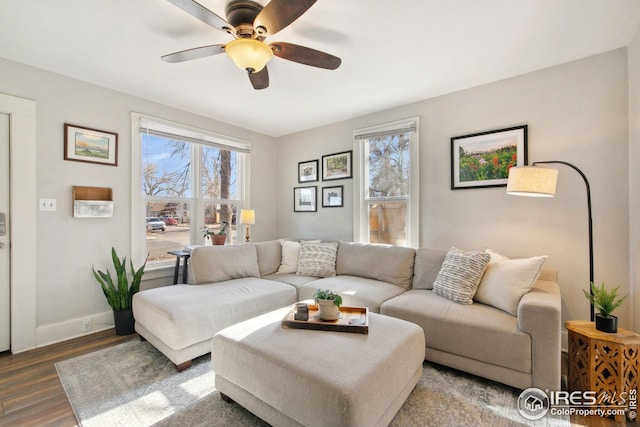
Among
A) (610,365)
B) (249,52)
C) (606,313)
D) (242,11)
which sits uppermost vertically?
(242,11)

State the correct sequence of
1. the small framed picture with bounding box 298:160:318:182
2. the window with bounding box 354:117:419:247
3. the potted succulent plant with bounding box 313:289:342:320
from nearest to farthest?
the potted succulent plant with bounding box 313:289:342:320 < the window with bounding box 354:117:419:247 < the small framed picture with bounding box 298:160:318:182

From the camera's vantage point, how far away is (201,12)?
4.82ft

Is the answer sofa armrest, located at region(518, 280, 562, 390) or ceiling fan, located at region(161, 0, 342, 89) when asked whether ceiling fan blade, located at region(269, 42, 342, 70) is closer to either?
ceiling fan, located at region(161, 0, 342, 89)

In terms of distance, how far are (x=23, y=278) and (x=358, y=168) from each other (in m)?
3.49

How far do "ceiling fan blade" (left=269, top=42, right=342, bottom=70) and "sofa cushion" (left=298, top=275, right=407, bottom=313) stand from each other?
1867 mm

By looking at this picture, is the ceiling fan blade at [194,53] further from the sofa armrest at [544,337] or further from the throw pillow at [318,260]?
the sofa armrest at [544,337]

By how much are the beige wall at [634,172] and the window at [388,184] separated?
5.36 ft

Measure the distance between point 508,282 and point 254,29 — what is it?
7.85 ft

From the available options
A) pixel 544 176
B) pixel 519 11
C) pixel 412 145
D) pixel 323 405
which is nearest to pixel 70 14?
pixel 323 405

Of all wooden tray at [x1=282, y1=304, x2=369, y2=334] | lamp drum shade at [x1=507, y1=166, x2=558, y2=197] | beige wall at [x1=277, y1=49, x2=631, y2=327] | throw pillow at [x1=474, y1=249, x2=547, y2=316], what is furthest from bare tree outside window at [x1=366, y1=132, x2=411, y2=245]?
wooden tray at [x1=282, y1=304, x2=369, y2=334]

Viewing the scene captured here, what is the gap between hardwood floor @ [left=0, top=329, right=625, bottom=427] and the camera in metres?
1.60

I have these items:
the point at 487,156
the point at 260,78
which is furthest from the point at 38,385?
the point at 487,156

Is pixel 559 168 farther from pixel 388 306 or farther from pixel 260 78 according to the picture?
pixel 260 78

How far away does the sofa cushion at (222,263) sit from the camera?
111 inches
